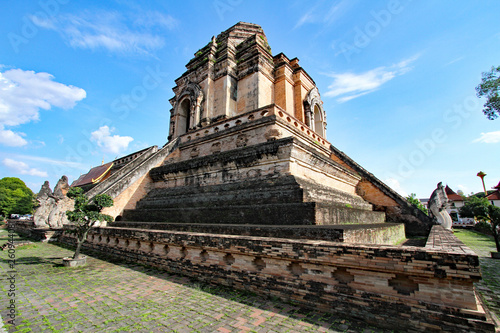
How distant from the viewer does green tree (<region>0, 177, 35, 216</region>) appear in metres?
36.0

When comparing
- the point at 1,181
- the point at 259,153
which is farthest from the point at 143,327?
the point at 1,181

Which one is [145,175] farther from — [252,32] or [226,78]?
[252,32]

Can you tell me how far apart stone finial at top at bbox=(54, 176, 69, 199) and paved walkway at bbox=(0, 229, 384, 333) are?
6498 millimetres

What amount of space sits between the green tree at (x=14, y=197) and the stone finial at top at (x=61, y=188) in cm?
3063

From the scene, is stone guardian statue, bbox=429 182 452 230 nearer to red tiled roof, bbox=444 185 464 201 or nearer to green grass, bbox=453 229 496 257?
green grass, bbox=453 229 496 257

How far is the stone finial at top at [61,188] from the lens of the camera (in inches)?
418

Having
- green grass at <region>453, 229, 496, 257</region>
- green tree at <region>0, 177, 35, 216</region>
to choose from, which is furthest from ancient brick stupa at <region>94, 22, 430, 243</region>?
green tree at <region>0, 177, 35, 216</region>

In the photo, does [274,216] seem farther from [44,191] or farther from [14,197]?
→ [14,197]

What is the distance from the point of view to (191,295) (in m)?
3.91

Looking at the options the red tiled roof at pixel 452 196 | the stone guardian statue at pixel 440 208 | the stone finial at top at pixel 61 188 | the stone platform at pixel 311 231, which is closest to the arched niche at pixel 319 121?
the stone guardian statue at pixel 440 208

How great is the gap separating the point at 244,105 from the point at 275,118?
4.53 metres

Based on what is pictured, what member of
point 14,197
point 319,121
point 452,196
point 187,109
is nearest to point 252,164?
point 319,121

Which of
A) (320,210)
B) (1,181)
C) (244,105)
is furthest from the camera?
(1,181)

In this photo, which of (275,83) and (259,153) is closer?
(259,153)
